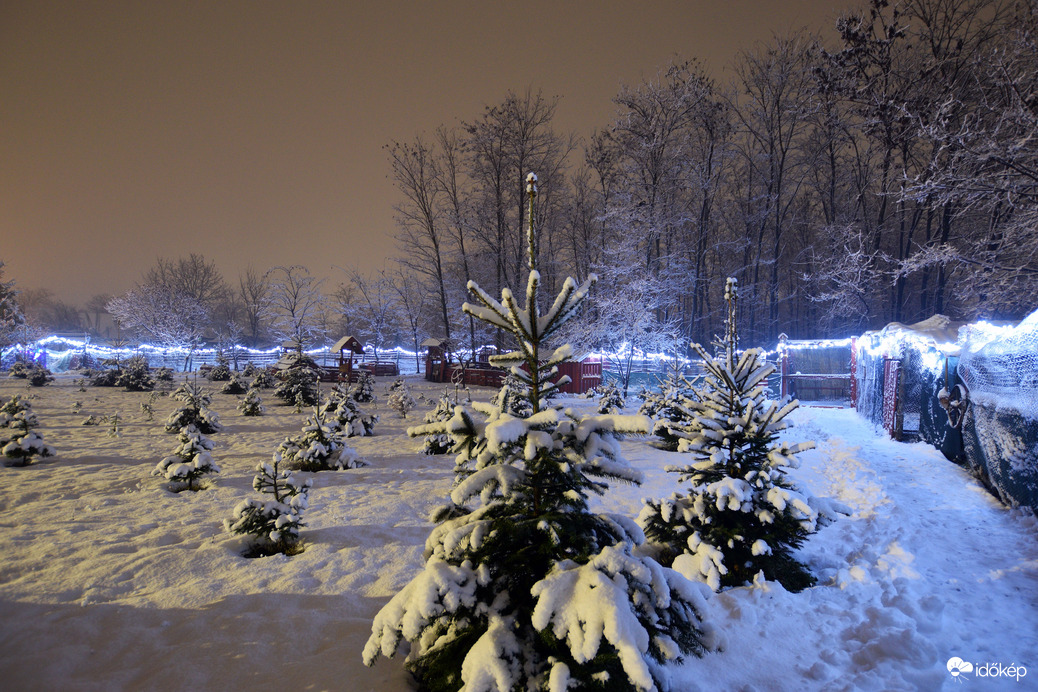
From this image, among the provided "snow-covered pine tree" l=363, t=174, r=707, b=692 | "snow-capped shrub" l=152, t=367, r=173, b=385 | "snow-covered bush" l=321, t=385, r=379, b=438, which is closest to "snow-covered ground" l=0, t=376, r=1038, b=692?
"snow-covered pine tree" l=363, t=174, r=707, b=692

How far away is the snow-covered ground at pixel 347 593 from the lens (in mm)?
2688

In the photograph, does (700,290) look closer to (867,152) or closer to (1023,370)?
(867,152)

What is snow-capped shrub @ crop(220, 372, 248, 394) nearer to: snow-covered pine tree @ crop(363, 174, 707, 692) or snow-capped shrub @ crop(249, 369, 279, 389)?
snow-capped shrub @ crop(249, 369, 279, 389)

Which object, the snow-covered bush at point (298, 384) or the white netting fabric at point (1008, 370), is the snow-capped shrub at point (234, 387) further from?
the white netting fabric at point (1008, 370)

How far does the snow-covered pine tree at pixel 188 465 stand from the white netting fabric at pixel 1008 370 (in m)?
A: 10.4

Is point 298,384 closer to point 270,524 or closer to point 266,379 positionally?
point 266,379

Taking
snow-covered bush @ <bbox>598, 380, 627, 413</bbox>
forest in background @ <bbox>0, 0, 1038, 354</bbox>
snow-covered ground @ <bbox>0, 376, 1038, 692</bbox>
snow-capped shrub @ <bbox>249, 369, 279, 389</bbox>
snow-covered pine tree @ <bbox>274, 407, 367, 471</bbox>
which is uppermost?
forest in background @ <bbox>0, 0, 1038, 354</bbox>

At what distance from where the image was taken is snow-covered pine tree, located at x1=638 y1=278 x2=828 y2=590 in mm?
3672

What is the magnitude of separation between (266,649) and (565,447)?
7.66 feet

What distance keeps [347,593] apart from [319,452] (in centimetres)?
488

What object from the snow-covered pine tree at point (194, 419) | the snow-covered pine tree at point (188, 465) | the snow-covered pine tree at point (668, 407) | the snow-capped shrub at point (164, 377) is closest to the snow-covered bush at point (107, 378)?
the snow-capped shrub at point (164, 377)

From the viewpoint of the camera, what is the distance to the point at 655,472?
8172 mm

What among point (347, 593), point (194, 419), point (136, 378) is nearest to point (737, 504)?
point (347, 593)

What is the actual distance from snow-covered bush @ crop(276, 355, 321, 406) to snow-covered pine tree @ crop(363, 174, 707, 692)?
14786 mm
